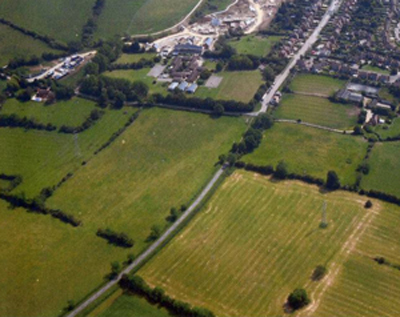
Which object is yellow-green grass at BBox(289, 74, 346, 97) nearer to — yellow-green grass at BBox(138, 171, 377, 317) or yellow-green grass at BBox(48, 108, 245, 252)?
yellow-green grass at BBox(48, 108, 245, 252)

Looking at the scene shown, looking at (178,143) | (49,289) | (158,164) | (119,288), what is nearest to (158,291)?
(119,288)

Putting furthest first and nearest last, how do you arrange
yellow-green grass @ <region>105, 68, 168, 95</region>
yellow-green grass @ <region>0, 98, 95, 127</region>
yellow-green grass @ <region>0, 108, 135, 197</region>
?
yellow-green grass @ <region>105, 68, 168, 95</region>
yellow-green grass @ <region>0, 98, 95, 127</region>
yellow-green grass @ <region>0, 108, 135, 197</region>

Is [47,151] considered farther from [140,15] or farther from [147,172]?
[140,15]

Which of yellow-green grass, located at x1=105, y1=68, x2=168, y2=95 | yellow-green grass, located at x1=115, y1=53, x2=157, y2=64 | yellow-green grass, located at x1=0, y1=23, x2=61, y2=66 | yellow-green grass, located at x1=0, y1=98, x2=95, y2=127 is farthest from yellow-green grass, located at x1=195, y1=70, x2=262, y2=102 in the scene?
yellow-green grass, located at x1=0, y1=23, x2=61, y2=66

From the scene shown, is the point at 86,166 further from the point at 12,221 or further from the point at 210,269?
the point at 210,269

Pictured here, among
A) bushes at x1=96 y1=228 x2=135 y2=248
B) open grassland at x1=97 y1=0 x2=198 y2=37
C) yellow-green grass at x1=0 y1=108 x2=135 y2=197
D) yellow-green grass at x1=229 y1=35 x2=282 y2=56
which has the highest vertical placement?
yellow-green grass at x1=229 y1=35 x2=282 y2=56

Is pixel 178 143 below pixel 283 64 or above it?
below
